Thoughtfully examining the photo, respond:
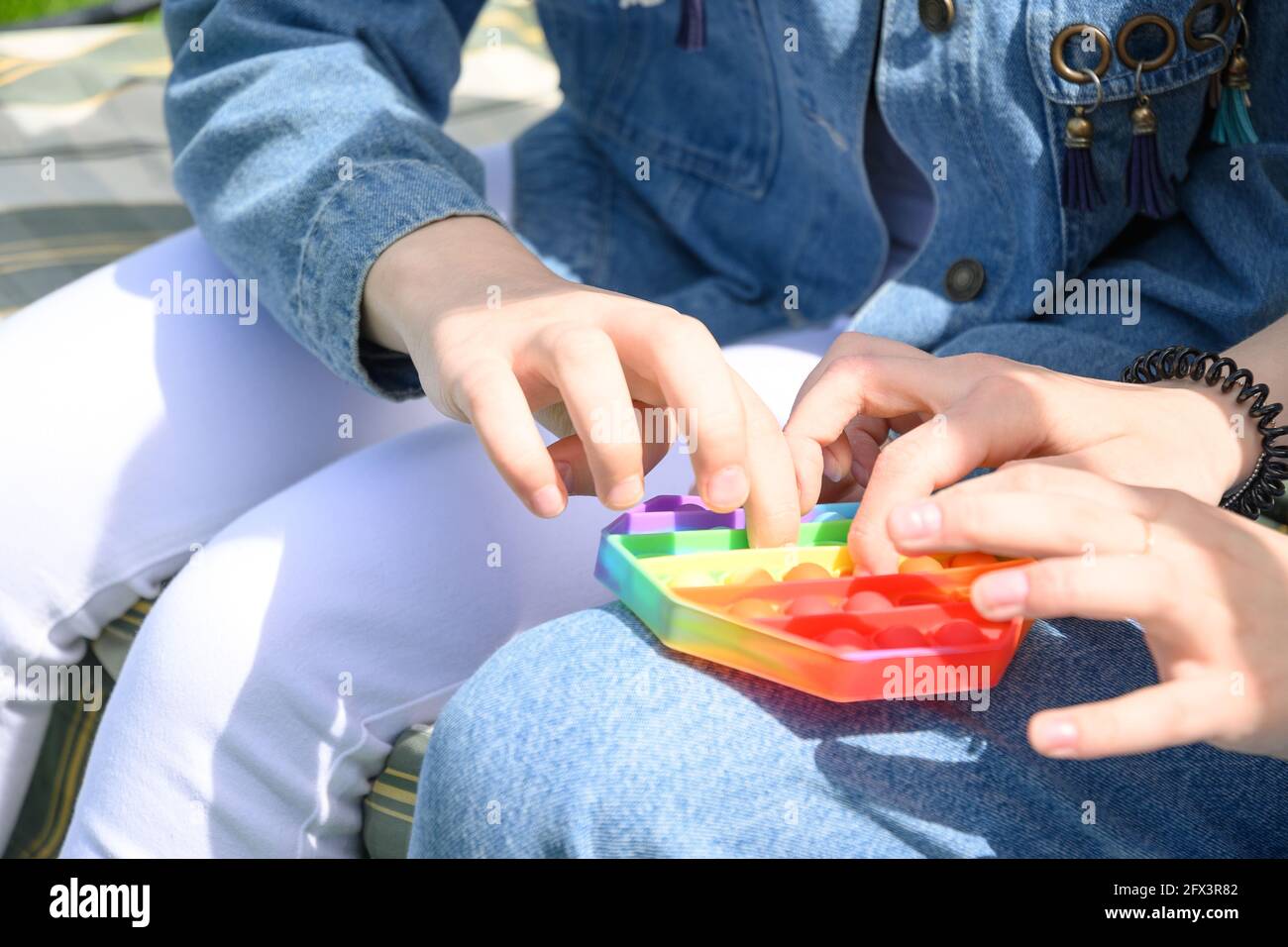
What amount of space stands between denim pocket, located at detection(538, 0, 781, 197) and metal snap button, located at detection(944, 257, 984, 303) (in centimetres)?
21

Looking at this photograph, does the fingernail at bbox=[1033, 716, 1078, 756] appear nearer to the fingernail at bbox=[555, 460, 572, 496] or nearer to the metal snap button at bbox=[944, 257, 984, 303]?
the fingernail at bbox=[555, 460, 572, 496]

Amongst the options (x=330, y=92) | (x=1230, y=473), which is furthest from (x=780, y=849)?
(x=330, y=92)

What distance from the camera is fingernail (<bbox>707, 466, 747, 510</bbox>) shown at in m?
0.56

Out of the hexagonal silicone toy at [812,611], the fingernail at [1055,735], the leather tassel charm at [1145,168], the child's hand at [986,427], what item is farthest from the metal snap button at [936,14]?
the fingernail at [1055,735]

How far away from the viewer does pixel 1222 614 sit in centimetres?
47

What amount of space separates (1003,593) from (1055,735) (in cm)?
6

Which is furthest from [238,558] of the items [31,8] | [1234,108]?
[31,8]

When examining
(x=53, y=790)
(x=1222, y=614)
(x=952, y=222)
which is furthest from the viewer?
(x=53, y=790)

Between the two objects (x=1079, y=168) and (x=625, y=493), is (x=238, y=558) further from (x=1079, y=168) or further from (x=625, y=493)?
(x=1079, y=168)

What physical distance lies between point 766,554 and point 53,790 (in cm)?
70

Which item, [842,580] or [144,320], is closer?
[842,580]

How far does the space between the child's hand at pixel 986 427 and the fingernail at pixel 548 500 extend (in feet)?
0.40
